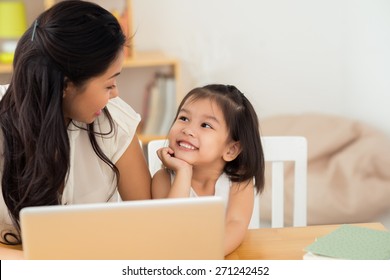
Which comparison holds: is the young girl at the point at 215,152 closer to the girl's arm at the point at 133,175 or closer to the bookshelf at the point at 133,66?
the girl's arm at the point at 133,175

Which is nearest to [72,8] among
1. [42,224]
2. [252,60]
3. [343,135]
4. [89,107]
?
[89,107]

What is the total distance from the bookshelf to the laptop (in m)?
1.98

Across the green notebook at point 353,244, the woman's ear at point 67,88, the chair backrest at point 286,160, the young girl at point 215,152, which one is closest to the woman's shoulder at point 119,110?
the young girl at point 215,152

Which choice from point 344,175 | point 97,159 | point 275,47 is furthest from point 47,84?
point 275,47

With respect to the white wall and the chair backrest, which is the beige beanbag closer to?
the white wall

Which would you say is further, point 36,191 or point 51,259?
point 36,191

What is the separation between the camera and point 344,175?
9.21ft

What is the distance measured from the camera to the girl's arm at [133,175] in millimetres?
1462

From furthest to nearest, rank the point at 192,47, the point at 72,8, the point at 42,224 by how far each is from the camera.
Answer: the point at 192,47, the point at 72,8, the point at 42,224

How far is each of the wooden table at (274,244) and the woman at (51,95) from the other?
129 mm
